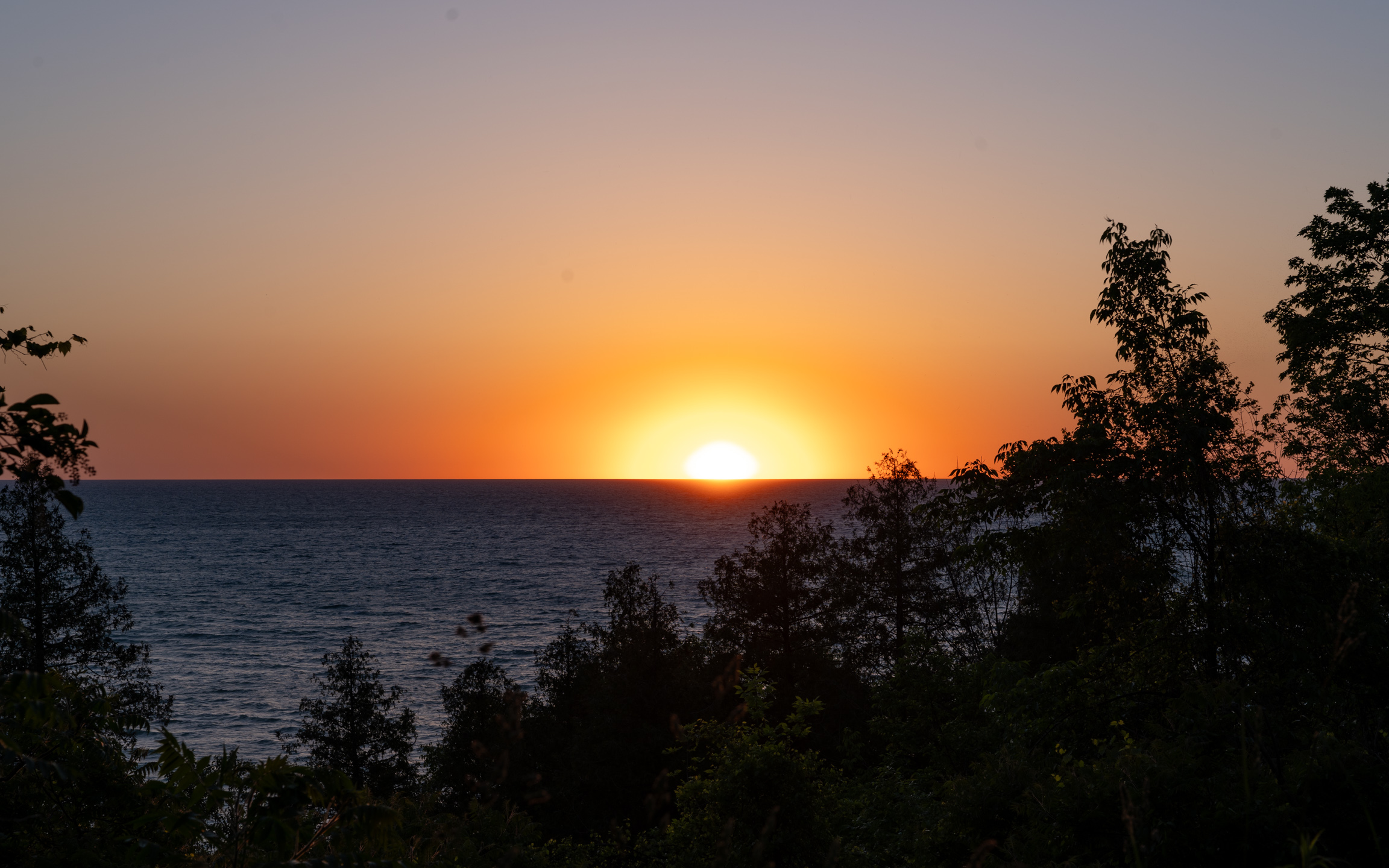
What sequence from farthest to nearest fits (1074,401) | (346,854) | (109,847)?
→ (1074,401) < (109,847) < (346,854)

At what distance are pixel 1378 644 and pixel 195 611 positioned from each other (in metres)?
96.4

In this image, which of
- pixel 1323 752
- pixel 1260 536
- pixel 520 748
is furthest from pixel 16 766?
pixel 520 748

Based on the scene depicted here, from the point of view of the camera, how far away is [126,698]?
111 ft

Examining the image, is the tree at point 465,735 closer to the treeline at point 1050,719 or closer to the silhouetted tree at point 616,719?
the treeline at point 1050,719

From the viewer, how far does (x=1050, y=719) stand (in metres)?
11.6

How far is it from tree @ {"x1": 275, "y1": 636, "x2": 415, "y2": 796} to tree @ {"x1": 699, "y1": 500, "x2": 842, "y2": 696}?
1551 cm

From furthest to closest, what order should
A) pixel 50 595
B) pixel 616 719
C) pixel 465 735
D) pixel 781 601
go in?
pixel 781 601 < pixel 50 595 < pixel 465 735 < pixel 616 719

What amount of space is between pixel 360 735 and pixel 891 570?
87.2 feet

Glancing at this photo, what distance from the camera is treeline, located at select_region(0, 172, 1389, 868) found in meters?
4.38

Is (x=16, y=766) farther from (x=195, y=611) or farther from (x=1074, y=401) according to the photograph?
→ (x=195, y=611)

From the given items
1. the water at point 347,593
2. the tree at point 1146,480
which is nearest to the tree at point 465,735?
the water at point 347,593

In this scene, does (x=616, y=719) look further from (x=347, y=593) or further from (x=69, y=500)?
(x=347, y=593)

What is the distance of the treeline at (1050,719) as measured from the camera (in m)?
4.38

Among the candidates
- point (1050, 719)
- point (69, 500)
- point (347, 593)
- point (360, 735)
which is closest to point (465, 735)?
point (360, 735)
